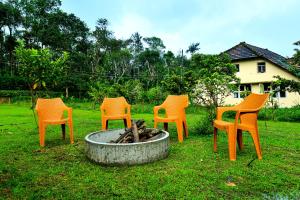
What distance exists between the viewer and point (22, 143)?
17.7ft

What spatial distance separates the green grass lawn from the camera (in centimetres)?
279

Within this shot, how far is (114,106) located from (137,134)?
2.32 metres

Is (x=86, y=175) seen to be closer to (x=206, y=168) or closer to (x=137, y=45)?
(x=206, y=168)

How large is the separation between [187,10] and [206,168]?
7.47 m

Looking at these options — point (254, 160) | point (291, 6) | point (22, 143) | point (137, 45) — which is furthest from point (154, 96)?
point (137, 45)

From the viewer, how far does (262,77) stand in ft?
69.5

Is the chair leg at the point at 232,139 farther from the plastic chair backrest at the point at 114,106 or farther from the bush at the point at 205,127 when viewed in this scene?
the plastic chair backrest at the point at 114,106

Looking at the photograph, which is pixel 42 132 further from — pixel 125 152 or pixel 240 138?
pixel 240 138

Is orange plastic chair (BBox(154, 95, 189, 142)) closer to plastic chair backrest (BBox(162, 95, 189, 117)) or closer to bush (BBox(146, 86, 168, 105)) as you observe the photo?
plastic chair backrest (BBox(162, 95, 189, 117))

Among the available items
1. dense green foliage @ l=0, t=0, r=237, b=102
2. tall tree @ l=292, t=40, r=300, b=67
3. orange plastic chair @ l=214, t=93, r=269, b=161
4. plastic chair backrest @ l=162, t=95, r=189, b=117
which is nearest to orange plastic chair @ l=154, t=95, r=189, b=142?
plastic chair backrest @ l=162, t=95, r=189, b=117

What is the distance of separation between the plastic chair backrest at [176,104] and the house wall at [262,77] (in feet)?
53.3

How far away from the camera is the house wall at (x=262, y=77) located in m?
20.2

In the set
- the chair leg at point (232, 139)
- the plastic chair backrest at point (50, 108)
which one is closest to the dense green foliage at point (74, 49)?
the plastic chair backrest at point (50, 108)

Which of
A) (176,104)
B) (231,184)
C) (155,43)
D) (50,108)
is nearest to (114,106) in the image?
(50,108)
